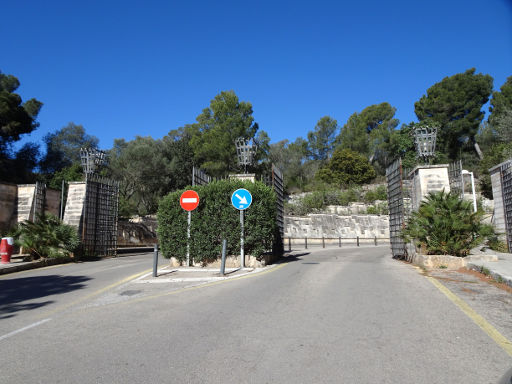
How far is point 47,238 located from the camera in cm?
1591

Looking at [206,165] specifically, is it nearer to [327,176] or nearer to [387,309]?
[327,176]

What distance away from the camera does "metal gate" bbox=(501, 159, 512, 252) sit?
1519cm

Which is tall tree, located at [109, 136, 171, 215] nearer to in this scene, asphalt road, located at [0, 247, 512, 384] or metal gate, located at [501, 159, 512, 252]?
metal gate, located at [501, 159, 512, 252]

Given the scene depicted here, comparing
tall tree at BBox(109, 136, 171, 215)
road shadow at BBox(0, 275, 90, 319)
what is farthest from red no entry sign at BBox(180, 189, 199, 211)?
tall tree at BBox(109, 136, 171, 215)

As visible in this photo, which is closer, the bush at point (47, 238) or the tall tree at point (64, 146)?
the bush at point (47, 238)

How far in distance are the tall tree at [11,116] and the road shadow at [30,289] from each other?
32554 millimetres

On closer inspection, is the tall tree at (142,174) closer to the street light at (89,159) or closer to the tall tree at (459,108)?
the street light at (89,159)

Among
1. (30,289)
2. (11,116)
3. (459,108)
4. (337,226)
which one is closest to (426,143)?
(30,289)

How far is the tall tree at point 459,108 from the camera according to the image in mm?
49156

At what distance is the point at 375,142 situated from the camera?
185ft

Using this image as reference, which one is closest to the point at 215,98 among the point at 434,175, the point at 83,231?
the point at 83,231

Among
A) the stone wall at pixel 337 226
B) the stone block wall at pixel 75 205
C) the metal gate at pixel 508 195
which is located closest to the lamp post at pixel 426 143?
the metal gate at pixel 508 195

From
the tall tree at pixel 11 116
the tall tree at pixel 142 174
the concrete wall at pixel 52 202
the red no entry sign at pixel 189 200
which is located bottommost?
the red no entry sign at pixel 189 200

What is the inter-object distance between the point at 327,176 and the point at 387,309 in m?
43.5
